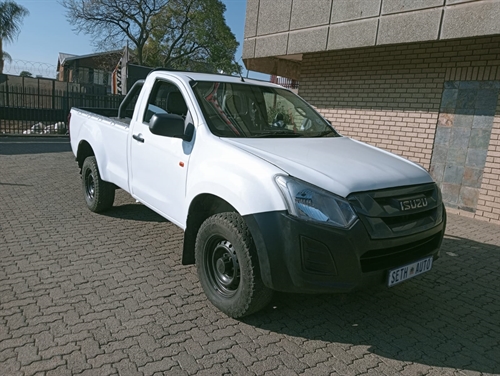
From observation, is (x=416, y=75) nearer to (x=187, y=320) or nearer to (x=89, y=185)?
(x=89, y=185)

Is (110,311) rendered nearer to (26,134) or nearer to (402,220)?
(402,220)

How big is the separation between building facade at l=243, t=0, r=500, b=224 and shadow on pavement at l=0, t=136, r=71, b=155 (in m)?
7.34

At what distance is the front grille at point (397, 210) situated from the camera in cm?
276

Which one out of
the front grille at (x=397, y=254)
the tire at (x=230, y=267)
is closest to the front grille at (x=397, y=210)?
the front grille at (x=397, y=254)

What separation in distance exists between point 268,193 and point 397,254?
110 centimetres

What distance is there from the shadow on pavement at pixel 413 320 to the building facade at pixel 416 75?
10.6 ft

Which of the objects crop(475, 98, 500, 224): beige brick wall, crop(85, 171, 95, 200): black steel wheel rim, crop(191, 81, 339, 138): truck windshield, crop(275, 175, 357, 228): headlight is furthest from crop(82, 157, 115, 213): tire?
crop(475, 98, 500, 224): beige brick wall

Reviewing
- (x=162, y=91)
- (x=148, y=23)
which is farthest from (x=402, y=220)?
(x=148, y=23)

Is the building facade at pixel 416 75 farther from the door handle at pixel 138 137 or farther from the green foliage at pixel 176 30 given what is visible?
the green foliage at pixel 176 30

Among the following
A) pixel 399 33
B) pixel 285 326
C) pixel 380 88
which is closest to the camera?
pixel 285 326

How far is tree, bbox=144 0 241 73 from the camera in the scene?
3162 cm

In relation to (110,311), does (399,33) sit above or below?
above

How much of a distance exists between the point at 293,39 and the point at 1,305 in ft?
24.4

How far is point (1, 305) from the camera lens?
3.19 m
